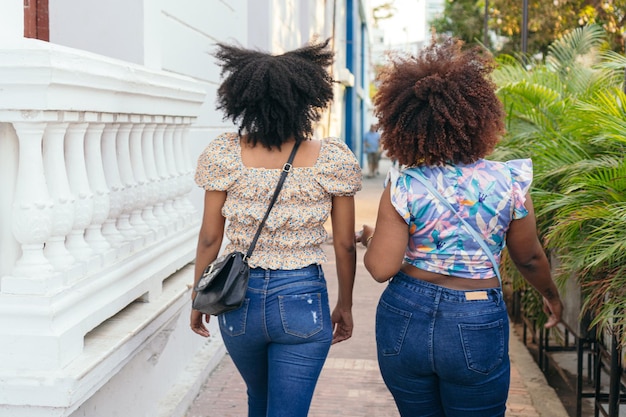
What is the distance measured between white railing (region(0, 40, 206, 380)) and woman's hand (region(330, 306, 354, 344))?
2.75 ft

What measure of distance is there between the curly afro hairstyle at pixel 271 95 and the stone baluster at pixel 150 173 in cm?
93

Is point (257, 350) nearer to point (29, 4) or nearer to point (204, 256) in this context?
point (204, 256)

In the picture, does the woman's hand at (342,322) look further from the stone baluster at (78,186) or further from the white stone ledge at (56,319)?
the stone baluster at (78,186)

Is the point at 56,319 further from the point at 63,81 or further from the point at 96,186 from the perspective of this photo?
the point at 63,81

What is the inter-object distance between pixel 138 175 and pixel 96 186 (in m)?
0.58

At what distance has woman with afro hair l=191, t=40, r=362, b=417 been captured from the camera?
9.36 feet

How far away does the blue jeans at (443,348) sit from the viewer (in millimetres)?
2785

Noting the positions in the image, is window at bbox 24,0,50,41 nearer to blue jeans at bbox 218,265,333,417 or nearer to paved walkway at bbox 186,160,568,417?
blue jeans at bbox 218,265,333,417

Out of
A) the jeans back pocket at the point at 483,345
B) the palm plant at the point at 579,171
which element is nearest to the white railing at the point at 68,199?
the jeans back pocket at the point at 483,345

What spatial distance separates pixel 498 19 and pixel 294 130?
53.1 feet

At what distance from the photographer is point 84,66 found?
9.24 ft

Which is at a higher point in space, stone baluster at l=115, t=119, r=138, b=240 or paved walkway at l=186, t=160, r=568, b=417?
stone baluster at l=115, t=119, r=138, b=240

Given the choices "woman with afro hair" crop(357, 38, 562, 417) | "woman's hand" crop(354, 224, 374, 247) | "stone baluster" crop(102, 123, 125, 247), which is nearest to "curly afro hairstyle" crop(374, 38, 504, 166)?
"woman with afro hair" crop(357, 38, 562, 417)

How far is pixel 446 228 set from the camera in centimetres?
278
